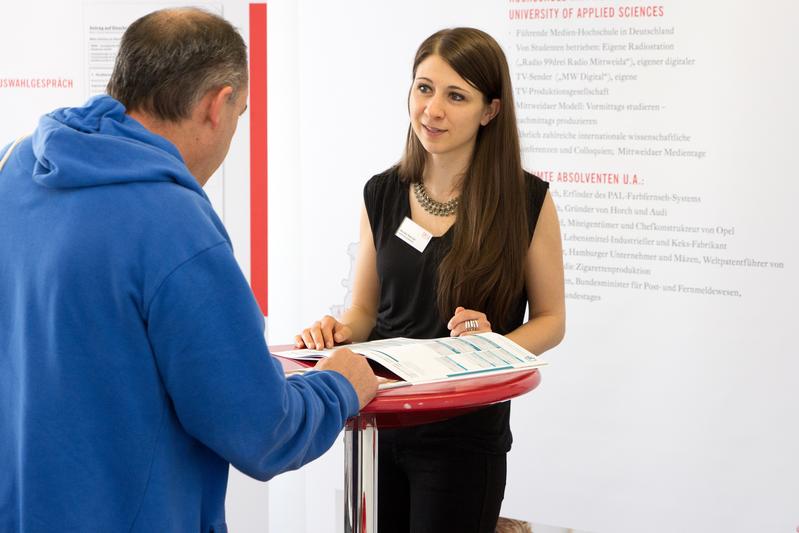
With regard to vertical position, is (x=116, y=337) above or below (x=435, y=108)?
below

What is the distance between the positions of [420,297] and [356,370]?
0.62 metres

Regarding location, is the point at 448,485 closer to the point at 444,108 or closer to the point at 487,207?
the point at 487,207

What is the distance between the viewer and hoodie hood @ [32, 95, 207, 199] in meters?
1.32

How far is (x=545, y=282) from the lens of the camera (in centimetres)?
224

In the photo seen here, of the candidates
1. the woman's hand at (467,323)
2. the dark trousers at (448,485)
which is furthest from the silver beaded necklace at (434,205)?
the dark trousers at (448,485)

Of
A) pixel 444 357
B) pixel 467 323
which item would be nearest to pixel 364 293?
pixel 467 323

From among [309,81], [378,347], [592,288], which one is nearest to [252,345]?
[378,347]

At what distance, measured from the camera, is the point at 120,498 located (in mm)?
1381

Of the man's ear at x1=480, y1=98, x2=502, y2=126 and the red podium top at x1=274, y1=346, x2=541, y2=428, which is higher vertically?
the man's ear at x1=480, y1=98, x2=502, y2=126

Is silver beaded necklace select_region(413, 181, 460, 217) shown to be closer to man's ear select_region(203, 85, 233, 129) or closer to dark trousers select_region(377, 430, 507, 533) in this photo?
dark trousers select_region(377, 430, 507, 533)

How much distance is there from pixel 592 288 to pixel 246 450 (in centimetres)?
206

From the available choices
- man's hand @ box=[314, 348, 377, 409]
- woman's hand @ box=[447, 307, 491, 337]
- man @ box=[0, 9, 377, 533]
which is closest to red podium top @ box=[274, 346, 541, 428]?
man's hand @ box=[314, 348, 377, 409]

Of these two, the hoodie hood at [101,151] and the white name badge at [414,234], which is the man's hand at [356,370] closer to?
the hoodie hood at [101,151]

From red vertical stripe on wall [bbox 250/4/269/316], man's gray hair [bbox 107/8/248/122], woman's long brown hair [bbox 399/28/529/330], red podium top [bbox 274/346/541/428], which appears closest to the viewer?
man's gray hair [bbox 107/8/248/122]
